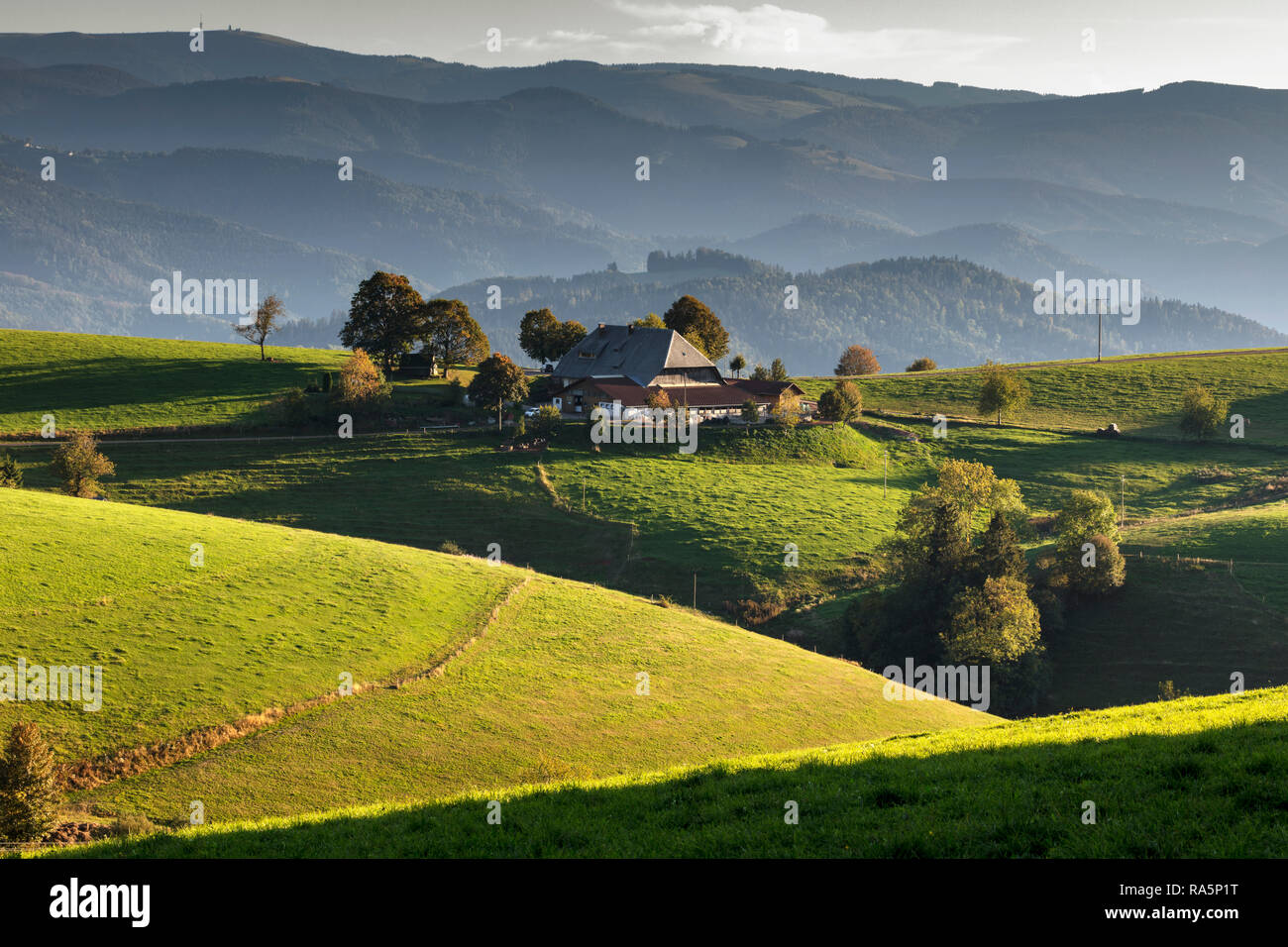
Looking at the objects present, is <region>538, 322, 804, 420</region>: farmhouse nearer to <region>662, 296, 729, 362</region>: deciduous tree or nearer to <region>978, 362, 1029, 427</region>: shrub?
<region>662, 296, 729, 362</region>: deciduous tree

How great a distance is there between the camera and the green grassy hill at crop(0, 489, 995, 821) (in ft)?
107

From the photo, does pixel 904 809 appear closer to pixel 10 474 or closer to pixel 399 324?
pixel 10 474

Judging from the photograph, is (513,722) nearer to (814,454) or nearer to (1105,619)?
(1105,619)

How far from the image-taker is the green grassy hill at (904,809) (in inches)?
534

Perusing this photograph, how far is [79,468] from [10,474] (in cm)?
451

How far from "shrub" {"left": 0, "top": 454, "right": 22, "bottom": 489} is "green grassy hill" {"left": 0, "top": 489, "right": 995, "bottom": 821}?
16266 mm

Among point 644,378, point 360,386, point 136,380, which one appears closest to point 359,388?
point 360,386

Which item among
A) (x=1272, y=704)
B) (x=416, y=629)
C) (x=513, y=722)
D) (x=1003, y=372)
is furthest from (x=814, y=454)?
(x=1272, y=704)

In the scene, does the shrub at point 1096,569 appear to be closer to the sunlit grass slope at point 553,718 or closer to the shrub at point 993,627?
the shrub at point 993,627

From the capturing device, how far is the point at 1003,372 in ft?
408

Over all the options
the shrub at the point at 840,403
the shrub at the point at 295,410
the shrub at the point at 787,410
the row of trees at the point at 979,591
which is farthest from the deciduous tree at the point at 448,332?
the row of trees at the point at 979,591

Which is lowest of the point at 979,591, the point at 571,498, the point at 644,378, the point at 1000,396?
the point at 979,591

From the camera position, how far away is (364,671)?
135 feet
